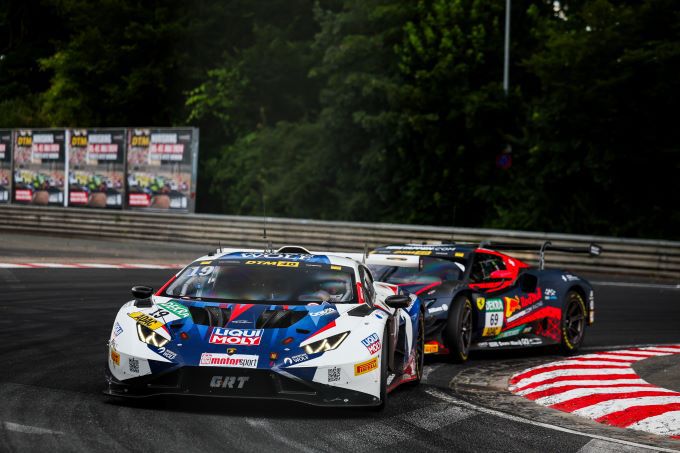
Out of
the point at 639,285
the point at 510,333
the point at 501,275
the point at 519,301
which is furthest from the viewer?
the point at 639,285

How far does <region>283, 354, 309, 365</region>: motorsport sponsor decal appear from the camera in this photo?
8055mm

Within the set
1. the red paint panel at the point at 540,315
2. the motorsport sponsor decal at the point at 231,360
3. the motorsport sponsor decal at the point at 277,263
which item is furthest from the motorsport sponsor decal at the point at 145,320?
the red paint panel at the point at 540,315

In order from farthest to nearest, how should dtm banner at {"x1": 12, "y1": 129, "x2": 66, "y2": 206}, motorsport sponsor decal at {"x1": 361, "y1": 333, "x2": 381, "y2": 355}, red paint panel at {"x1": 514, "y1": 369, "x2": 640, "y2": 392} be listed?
dtm banner at {"x1": 12, "y1": 129, "x2": 66, "y2": 206}
red paint panel at {"x1": 514, "y1": 369, "x2": 640, "y2": 392}
motorsport sponsor decal at {"x1": 361, "y1": 333, "x2": 381, "y2": 355}

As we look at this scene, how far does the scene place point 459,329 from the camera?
12031 mm

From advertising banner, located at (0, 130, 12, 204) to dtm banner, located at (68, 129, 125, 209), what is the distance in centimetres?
316

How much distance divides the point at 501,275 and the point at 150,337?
5.61 metres

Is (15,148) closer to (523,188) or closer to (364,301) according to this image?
(523,188)

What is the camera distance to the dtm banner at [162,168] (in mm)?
38406

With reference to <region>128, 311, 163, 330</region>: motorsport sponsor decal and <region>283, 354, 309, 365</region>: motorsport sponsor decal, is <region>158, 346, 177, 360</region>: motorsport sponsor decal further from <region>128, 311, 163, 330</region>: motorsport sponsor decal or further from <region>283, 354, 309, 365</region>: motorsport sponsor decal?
<region>283, 354, 309, 365</region>: motorsport sponsor decal

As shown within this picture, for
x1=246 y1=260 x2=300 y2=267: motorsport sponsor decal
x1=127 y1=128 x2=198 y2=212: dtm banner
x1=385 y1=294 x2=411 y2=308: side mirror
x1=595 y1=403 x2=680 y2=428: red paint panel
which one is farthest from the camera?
x1=127 y1=128 x2=198 y2=212: dtm banner

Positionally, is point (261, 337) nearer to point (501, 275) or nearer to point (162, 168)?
point (501, 275)

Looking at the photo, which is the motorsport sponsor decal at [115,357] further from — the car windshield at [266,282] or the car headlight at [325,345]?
the car headlight at [325,345]

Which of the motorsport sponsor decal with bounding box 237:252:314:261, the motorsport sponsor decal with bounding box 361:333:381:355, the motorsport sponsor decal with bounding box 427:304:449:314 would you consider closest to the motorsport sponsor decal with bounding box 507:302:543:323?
the motorsport sponsor decal with bounding box 427:304:449:314

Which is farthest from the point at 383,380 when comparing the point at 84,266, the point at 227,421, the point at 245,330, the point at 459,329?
the point at 84,266
